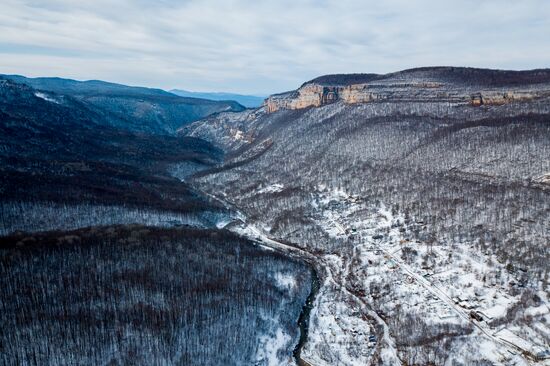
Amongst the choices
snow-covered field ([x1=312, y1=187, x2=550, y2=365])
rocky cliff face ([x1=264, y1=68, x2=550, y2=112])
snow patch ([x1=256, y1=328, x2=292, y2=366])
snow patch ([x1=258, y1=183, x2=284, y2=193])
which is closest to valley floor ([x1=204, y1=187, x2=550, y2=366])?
snow-covered field ([x1=312, y1=187, x2=550, y2=365])

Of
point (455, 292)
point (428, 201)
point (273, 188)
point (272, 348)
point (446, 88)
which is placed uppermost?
point (446, 88)

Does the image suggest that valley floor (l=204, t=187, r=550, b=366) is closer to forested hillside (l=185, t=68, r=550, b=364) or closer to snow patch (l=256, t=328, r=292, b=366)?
forested hillside (l=185, t=68, r=550, b=364)

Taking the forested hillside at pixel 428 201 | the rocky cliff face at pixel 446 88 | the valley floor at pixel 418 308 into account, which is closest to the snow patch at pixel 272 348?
the valley floor at pixel 418 308

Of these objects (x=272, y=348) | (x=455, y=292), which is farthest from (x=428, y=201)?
(x=272, y=348)

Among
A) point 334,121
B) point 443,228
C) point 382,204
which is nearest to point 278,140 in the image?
point 334,121

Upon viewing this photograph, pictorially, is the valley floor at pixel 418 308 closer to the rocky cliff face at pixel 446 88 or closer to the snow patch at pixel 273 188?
the snow patch at pixel 273 188

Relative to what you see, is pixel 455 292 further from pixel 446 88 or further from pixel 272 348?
pixel 446 88

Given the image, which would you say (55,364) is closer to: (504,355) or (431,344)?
(431,344)

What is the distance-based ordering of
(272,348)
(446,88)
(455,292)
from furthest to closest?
(446,88) < (455,292) < (272,348)
